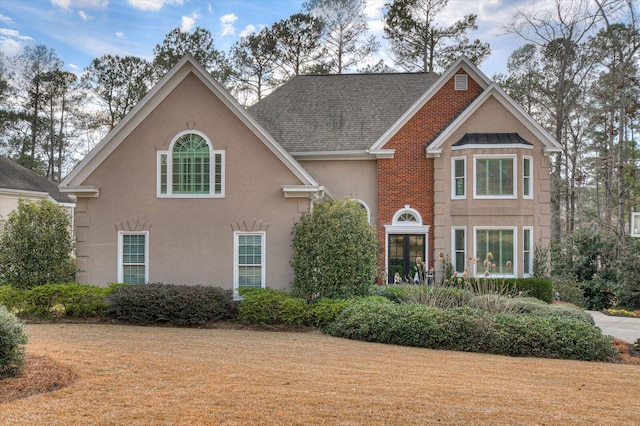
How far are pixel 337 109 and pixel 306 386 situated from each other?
14.9 meters

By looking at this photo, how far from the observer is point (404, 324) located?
9.95 meters

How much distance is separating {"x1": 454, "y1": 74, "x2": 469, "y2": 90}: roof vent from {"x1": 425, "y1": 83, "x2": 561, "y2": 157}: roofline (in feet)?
3.58

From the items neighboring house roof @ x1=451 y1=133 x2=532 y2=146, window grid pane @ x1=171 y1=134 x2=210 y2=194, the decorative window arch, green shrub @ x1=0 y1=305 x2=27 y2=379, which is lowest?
green shrub @ x1=0 y1=305 x2=27 y2=379

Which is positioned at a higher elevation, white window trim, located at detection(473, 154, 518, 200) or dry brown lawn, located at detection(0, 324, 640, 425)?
white window trim, located at detection(473, 154, 518, 200)

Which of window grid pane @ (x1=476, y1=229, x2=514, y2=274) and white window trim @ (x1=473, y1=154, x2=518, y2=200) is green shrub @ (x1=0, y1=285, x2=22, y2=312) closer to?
window grid pane @ (x1=476, y1=229, x2=514, y2=274)

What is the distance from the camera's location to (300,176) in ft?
43.0

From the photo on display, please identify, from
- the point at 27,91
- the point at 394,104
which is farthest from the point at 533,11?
the point at 27,91

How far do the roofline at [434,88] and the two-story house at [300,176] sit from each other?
2.1 inches

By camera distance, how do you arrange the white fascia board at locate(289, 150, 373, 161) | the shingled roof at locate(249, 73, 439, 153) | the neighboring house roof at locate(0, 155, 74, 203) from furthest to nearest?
1. the neighboring house roof at locate(0, 155, 74, 203)
2. the shingled roof at locate(249, 73, 439, 153)
3. the white fascia board at locate(289, 150, 373, 161)

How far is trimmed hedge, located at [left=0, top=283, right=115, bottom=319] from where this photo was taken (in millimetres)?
11727

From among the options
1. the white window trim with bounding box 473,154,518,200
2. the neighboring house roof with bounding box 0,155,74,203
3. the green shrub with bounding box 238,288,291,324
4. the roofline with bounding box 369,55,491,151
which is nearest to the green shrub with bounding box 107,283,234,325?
the green shrub with bounding box 238,288,291,324

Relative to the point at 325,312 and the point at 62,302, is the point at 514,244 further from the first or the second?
the point at 62,302

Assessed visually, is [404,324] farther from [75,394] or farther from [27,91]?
[27,91]

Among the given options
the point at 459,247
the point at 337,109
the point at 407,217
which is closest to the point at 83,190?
the point at 337,109
